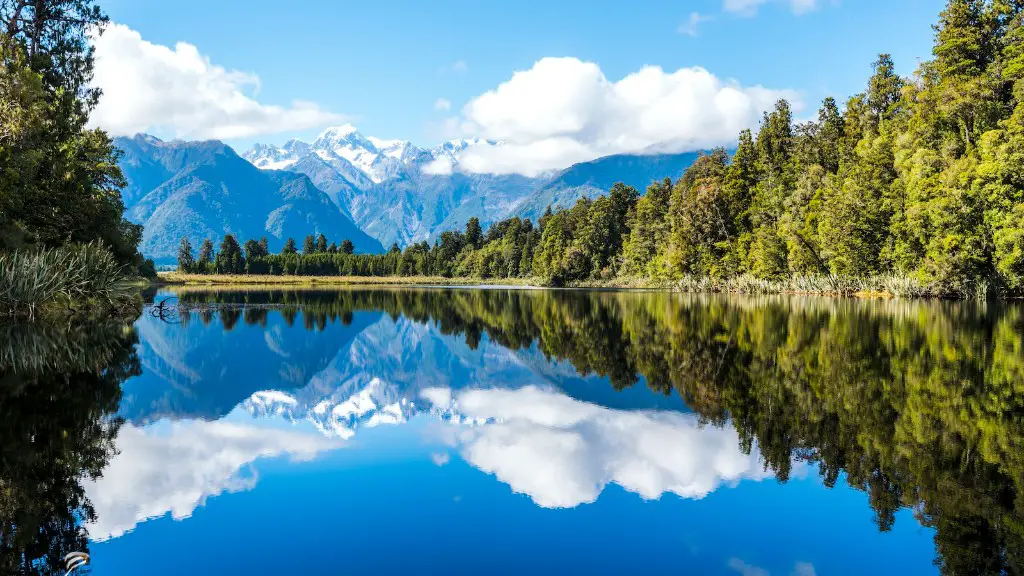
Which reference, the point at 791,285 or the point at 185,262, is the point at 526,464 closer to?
the point at 791,285

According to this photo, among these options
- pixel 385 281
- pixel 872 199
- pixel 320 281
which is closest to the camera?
pixel 872 199

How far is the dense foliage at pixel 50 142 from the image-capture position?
22984 millimetres

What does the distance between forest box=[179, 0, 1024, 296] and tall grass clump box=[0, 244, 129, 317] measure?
49.7m

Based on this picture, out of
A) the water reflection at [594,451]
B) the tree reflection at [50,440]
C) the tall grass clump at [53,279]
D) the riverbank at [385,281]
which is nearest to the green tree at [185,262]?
the riverbank at [385,281]

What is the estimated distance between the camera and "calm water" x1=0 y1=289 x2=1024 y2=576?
6.06 m

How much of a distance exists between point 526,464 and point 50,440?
22.5 ft

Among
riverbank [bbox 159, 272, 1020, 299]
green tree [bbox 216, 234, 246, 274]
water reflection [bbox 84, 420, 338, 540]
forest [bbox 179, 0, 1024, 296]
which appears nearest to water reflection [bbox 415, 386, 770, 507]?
water reflection [bbox 84, 420, 338, 540]

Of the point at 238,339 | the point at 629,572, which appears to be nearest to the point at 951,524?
the point at 629,572

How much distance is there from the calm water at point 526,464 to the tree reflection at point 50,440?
4 cm

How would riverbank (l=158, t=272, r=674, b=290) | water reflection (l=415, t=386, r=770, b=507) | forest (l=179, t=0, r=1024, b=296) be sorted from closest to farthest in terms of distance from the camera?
water reflection (l=415, t=386, r=770, b=507) < forest (l=179, t=0, r=1024, b=296) < riverbank (l=158, t=272, r=674, b=290)

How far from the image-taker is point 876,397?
12.0m

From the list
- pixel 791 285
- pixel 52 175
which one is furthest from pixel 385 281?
pixel 52 175

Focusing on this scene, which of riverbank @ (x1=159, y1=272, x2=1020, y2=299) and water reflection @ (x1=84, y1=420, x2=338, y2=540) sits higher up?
water reflection @ (x1=84, y1=420, x2=338, y2=540)

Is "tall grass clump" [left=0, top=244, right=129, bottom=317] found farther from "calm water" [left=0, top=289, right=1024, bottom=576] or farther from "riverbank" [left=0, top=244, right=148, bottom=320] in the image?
"calm water" [left=0, top=289, right=1024, bottom=576]
